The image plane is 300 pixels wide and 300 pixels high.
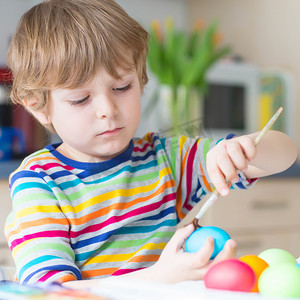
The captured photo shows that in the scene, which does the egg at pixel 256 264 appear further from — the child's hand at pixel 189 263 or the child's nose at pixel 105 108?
the child's nose at pixel 105 108

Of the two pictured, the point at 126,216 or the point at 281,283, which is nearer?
the point at 281,283

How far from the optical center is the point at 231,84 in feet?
7.98

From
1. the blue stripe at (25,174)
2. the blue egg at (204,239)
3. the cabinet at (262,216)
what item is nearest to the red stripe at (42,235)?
the blue stripe at (25,174)

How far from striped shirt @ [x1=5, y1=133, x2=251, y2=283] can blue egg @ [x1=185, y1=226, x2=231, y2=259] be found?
16 cm

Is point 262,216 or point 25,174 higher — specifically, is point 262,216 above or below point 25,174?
below

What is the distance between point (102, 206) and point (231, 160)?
0.86ft

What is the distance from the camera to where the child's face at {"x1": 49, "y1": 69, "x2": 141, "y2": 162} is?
74 centimetres

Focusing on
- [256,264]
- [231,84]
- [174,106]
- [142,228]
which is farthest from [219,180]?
[231,84]

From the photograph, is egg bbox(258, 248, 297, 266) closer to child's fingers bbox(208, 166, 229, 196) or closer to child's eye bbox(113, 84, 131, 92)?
child's fingers bbox(208, 166, 229, 196)

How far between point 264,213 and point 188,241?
4.88 ft

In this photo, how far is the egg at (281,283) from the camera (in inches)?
16.0

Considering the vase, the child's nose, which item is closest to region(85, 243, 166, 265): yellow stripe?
the child's nose

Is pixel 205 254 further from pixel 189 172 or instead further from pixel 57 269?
pixel 189 172

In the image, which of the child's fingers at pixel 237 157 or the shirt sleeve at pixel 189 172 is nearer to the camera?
the child's fingers at pixel 237 157
